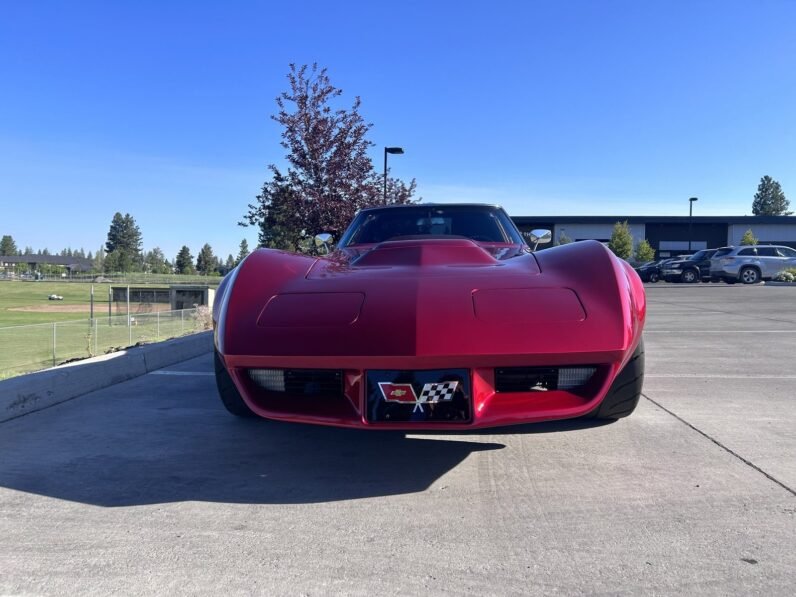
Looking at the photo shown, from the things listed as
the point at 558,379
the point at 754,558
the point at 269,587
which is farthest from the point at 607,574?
the point at 269,587

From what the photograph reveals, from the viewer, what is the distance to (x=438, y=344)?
8.07 ft

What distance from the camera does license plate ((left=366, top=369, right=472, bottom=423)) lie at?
249 cm

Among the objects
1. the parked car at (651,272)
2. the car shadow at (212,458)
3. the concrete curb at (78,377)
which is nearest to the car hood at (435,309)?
the car shadow at (212,458)

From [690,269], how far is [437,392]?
29.7 meters

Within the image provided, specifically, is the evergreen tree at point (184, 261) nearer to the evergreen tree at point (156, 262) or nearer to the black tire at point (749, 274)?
the evergreen tree at point (156, 262)

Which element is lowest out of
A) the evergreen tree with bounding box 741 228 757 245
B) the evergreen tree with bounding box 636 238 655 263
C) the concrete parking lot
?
the concrete parking lot

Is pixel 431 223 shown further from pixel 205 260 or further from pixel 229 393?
pixel 205 260

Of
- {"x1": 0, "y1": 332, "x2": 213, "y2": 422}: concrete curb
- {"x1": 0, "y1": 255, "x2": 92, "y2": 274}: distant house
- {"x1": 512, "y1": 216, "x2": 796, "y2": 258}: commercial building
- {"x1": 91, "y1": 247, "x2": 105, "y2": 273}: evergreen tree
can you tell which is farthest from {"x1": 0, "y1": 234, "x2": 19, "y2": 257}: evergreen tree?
{"x1": 0, "y1": 332, "x2": 213, "y2": 422}: concrete curb

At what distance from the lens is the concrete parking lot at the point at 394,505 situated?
6.82ft

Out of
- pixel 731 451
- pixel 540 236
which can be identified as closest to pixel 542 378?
pixel 731 451

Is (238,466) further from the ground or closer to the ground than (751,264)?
closer to the ground

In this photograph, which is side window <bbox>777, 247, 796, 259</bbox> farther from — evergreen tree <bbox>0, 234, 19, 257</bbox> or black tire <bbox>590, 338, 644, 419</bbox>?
evergreen tree <bbox>0, 234, 19, 257</bbox>

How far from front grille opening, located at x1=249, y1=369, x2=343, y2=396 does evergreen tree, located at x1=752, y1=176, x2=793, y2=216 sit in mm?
115232

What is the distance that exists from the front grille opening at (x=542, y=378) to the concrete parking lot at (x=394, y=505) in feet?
1.53
